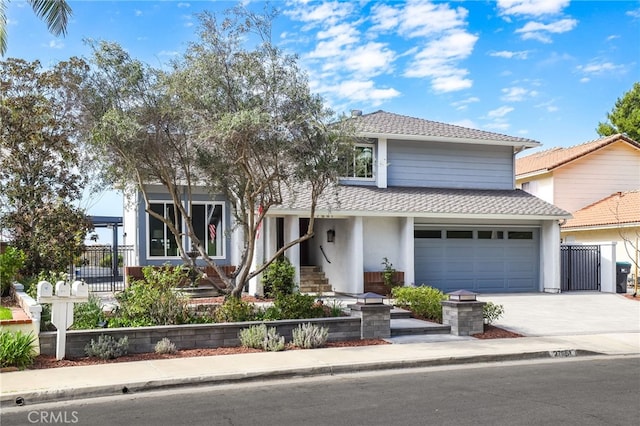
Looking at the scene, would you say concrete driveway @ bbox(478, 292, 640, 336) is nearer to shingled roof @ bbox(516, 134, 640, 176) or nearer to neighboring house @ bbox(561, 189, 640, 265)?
neighboring house @ bbox(561, 189, 640, 265)

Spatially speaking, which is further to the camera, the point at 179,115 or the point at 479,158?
the point at 479,158

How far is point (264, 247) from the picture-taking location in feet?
60.0

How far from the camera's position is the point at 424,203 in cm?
1972

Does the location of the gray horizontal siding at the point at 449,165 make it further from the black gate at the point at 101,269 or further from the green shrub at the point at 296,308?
the black gate at the point at 101,269

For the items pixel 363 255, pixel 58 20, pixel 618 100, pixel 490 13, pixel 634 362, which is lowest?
pixel 634 362

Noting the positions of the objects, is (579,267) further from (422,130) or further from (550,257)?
(422,130)

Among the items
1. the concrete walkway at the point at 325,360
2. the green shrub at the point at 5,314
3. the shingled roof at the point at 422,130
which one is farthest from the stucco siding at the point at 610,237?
the green shrub at the point at 5,314

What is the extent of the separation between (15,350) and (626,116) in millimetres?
38533

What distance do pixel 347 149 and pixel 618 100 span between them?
3294cm

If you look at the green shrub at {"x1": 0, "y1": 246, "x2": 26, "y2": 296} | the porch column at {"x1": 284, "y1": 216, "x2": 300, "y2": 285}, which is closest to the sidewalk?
the green shrub at {"x1": 0, "y1": 246, "x2": 26, "y2": 296}

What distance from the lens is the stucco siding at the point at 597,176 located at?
92.8ft

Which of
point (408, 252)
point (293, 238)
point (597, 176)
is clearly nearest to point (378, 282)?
point (408, 252)

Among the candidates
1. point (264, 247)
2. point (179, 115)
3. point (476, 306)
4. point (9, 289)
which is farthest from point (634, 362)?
point (9, 289)

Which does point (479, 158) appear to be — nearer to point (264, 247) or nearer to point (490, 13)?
point (490, 13)
